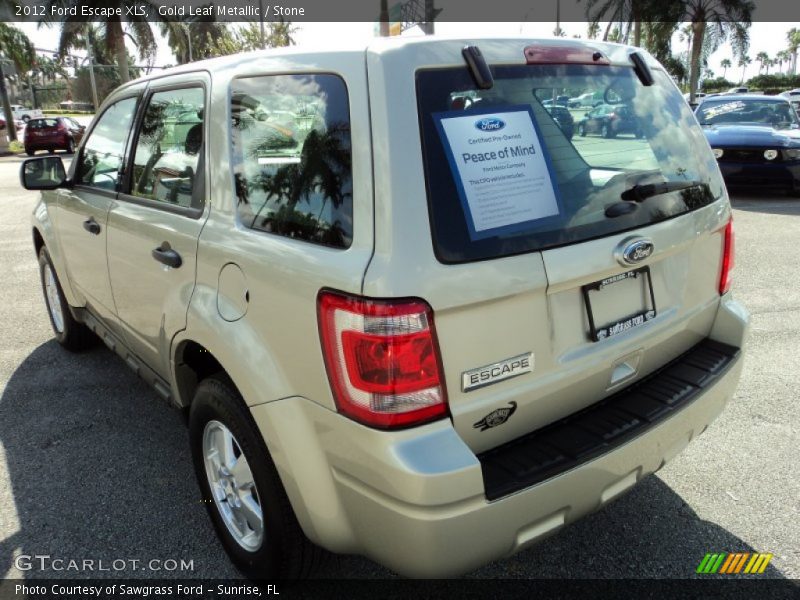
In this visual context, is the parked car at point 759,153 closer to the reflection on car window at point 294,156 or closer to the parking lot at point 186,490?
the parking lot at point 186,490

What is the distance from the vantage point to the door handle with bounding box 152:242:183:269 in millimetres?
2467

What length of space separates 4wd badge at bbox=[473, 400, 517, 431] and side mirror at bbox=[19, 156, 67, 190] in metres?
3.11

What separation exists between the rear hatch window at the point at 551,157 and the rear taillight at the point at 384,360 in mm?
216

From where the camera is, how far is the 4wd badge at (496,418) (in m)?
1.85

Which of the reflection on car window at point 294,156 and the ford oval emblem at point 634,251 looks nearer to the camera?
the reflection on car window at point 294,156

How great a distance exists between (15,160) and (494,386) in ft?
88.3

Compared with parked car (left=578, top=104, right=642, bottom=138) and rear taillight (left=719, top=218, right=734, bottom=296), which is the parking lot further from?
parked car (left=578, top=104, right=642, bottom=138)

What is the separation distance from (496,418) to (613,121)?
4.13ft

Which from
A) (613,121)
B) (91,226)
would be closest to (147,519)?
(91,226)

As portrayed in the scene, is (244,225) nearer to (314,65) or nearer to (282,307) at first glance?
(282,307)

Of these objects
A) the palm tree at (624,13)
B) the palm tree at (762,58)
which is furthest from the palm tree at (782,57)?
the palm tree at (624,13)

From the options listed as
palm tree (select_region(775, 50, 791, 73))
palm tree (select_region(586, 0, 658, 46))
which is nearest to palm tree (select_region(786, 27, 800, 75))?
palm tree (select_region(775, 50, 791, 73))

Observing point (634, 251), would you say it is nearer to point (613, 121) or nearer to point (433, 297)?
point (613, 121)

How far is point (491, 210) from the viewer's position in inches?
72.1
